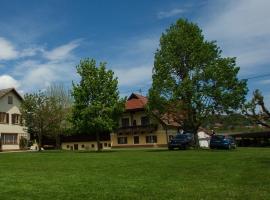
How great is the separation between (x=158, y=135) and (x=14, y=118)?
24590 millimetres

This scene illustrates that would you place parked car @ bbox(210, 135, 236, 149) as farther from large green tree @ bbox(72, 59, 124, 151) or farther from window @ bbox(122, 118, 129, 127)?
window @ bbox(122, 118, 129, 127)

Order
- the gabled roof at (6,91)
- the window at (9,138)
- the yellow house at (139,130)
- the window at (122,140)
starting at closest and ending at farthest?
the window at (9,138), the gabled roof at (6,91), the yellow house at (139,130), the window at (122,140)

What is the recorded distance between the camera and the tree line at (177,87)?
161 ft

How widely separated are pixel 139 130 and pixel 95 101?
24.6 metres

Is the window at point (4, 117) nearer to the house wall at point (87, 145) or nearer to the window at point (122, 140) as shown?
the house wall at point (87, 145)

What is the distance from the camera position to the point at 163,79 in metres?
50.9

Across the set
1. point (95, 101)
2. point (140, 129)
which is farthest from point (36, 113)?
point (140, 129)

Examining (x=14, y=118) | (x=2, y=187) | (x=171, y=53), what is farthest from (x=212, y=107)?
(x=2, y=187)

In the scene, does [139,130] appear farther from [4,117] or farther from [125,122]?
[4,117]

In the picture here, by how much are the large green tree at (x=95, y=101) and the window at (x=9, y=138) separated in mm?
19915

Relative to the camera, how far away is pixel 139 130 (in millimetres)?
72938

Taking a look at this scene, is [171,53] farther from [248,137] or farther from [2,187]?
[2,187]

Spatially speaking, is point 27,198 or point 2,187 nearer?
point 27,198

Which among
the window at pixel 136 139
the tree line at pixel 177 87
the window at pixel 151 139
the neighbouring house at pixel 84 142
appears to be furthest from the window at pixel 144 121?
the tree line at pixel 177 87
